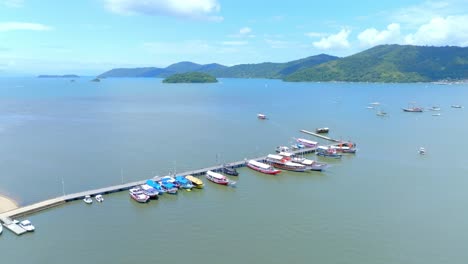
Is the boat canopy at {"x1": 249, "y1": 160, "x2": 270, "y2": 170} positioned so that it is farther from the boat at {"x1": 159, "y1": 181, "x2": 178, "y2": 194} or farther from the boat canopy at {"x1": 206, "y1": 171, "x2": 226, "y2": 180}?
the boat at {"x1": 159, "y1": 181, "x2": 178, "y2": 194}

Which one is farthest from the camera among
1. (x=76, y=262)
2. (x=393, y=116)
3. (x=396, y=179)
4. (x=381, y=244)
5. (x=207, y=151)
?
(x=393, y=116)

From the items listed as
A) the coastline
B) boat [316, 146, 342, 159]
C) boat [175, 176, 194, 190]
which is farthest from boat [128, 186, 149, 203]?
boat [316, 146, 342, 159]

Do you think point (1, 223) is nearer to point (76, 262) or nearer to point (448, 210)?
point (76, 262)

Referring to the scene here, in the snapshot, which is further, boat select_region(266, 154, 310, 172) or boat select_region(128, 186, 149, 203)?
boat select_region(266, 154, 310, 172)

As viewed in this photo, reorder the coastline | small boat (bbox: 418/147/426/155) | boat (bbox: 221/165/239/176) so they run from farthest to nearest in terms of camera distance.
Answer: small boat (bbox: 418/147/426/155), boat (bbox: 221/165/239/176), the coastline

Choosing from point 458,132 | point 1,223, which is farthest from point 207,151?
point 458,132

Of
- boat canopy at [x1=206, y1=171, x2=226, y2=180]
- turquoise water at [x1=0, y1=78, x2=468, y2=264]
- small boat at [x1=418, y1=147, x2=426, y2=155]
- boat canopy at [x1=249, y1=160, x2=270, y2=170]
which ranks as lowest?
turquoise water at [x1=0, y1=78, x2=468, y2=264]

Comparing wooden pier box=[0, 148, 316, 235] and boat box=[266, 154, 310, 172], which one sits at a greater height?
boat box=[266, 154, 310, 172]

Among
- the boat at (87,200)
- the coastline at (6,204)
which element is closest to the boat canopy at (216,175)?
the boat at (87,200)
